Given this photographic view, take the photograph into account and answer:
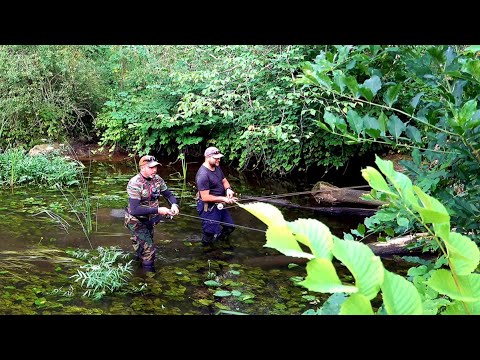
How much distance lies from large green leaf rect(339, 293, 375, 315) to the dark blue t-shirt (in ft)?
24.2

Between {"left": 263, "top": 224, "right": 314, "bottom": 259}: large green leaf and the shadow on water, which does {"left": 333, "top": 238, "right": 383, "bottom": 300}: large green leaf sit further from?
the shadow on water

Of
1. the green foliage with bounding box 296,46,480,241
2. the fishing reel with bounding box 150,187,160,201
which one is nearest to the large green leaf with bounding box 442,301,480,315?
the green foliage with bounding box 296,46,480,241

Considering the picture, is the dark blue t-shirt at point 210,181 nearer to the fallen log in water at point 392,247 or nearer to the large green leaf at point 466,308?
the fallen log in water at point 392,247

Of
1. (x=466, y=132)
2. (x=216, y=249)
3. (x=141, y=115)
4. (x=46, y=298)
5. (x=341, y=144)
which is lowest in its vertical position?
(x=46, y=298)

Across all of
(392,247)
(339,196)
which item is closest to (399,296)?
(392,247)

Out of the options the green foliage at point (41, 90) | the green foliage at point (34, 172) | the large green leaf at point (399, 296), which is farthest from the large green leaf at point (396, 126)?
the green foliage at point (41, 90)

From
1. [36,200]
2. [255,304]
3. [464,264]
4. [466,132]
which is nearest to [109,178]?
[36,200]

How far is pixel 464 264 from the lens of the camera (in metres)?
0.68

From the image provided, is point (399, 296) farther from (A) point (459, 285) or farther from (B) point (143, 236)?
(B) point (143, 236)

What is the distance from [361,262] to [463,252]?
0.18m

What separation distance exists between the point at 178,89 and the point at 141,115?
1.83m
